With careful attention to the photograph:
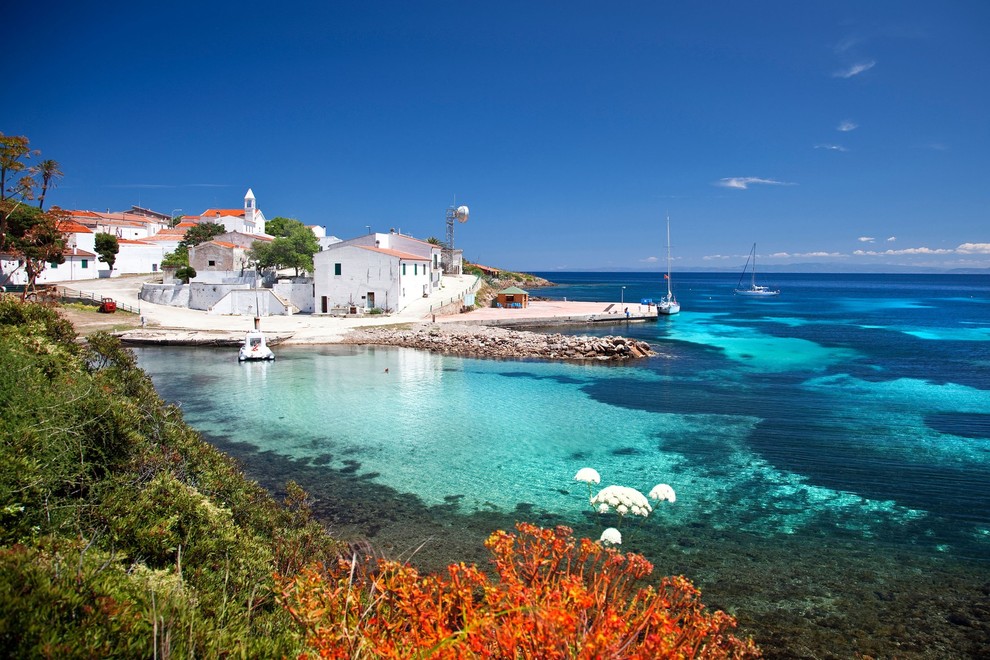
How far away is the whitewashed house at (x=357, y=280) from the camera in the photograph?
4434cm

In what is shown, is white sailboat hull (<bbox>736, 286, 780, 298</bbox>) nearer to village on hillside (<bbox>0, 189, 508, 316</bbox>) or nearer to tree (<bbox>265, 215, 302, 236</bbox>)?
village on hillside (<bbox>0, 189, 508, 316</bbox>)

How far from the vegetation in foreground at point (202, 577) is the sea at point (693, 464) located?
1.66 metres

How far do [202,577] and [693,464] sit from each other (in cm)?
1302

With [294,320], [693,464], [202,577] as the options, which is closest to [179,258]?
[294,320]

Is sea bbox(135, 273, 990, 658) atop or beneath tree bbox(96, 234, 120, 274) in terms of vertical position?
beneath

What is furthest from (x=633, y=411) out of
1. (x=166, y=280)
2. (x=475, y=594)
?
(x=166, y=280)

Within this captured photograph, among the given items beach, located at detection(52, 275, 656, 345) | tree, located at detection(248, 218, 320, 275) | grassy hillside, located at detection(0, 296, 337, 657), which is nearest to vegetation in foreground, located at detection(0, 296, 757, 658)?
grassy hillside, located at detection(0, 296, 337, 657)

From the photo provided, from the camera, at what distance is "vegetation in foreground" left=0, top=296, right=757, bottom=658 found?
132 inches

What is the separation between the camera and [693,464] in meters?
15.2

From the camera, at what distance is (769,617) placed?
8.30 metres

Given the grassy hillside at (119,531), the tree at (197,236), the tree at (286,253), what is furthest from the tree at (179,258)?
the grassy hillside at (119,531)

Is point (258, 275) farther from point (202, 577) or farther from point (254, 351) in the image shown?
point (202, 577)

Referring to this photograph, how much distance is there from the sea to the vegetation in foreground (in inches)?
65.5

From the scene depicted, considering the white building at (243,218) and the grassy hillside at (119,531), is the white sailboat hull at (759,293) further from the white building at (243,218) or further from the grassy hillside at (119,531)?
the grassy hillside at (119,531)
